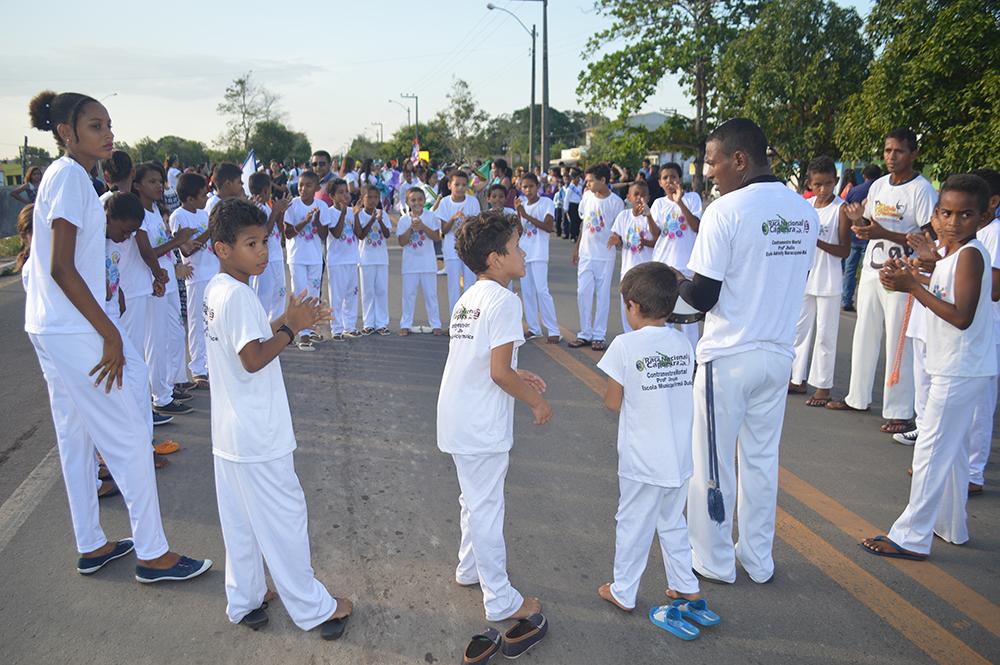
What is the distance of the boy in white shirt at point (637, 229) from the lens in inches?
306

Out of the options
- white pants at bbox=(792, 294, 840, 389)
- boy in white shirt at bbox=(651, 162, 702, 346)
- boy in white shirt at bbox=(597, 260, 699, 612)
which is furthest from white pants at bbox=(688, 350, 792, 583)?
boy in white shirt at bbox=(651, 162, 702, 346)

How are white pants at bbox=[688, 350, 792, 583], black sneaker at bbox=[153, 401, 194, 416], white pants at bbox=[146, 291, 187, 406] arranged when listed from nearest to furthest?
1. white pants at bbox=[688, 350, 792, 583]
2. white pants at bbox=[146, 291, 187, 406]
3. black sneaker at bbox=[153, 401, 194, 416]

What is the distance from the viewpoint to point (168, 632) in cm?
322

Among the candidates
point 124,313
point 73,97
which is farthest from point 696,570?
point 124,313

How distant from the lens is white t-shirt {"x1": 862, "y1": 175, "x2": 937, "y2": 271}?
19.1 feet

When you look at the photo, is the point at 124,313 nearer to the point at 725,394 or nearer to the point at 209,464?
the point at 209,464

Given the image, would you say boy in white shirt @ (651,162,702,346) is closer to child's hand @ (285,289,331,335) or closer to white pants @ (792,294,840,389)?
white pants @ (792,294,840,389)

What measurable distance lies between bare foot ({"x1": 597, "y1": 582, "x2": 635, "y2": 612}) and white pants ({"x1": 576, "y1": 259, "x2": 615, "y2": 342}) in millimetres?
5230

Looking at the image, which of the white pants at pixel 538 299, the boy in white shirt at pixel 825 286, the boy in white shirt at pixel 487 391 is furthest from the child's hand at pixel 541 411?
the white pants at pixel 538 299

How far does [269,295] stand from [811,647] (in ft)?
21.1

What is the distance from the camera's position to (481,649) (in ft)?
9.86

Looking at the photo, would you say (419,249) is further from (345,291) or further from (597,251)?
(597,251)

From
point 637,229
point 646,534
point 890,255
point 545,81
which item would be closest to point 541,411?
point 646,534

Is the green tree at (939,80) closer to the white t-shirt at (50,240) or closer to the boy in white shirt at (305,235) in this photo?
the boy in white shirt at (305,235)
